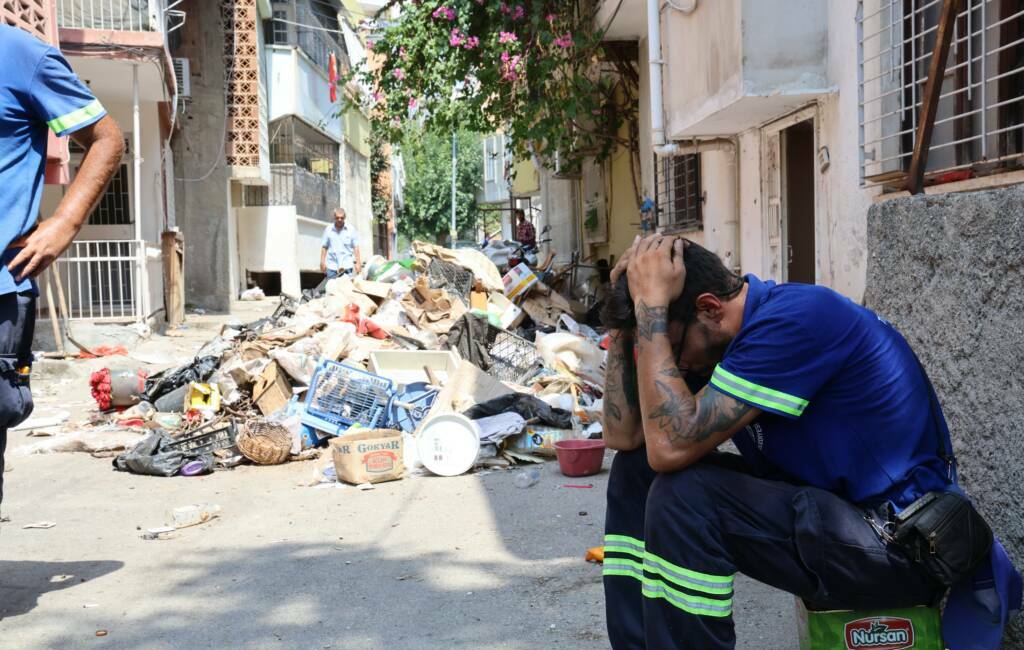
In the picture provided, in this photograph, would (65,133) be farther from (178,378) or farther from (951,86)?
(178,378)

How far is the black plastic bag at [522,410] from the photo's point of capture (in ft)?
22.7

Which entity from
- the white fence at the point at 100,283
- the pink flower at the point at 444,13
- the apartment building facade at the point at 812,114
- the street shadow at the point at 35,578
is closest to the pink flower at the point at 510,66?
the pink flower at the point at 444,13

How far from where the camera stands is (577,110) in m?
11.9

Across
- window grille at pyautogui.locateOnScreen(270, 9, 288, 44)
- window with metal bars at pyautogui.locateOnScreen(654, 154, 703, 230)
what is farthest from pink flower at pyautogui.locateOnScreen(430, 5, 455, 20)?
window grille at pyautogui.locateOnScreen(270, 9, 288, 44)

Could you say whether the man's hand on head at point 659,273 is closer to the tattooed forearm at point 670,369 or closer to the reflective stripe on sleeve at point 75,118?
the tattooed forearm at point 670,369

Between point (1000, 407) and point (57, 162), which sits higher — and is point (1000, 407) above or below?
below

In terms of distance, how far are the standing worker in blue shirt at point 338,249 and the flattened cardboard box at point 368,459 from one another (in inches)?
338

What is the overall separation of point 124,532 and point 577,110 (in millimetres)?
8198

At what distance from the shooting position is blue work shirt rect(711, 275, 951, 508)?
226 centimetres

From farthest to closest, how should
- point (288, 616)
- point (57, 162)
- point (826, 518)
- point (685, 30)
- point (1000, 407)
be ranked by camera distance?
point (57, 162), point (685, 30), point (288, 616), point (1000, 407), point (826, 518)

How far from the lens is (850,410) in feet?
7.56

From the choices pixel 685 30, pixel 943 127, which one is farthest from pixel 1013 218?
pixel 685 30

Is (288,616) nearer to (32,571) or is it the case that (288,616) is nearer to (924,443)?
(32,571)

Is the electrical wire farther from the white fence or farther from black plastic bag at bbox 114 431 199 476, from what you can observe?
black plastic bag at bbox 114 431 199 476
